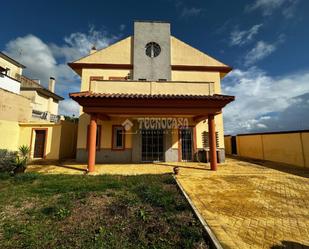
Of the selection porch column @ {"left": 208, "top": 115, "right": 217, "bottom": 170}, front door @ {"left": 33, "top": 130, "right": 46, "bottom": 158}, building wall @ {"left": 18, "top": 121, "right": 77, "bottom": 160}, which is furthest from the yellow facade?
front door @ {"left": 33, "top": 130, "right": 46, "bottom": 158}

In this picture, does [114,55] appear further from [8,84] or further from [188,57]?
[8,84]

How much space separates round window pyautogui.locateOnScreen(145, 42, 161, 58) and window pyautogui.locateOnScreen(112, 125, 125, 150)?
6697 mm

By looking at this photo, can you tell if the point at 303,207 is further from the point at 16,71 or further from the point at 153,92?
the point at 16,71

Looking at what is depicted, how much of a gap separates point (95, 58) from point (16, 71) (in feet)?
64.0

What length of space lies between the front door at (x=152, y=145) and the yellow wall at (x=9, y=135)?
9634mm

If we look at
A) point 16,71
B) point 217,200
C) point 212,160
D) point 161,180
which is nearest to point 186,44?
point 212,160

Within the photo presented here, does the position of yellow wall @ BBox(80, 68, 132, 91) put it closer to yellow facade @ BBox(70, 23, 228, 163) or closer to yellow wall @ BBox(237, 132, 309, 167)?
yellow facade @ BBox(70, 23, 228, 163)

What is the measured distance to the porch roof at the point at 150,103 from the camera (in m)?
Answer: 8.96

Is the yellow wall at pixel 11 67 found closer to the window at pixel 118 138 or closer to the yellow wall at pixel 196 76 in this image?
the window at pixel 118 138

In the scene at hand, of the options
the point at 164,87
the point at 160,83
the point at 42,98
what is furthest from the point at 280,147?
the point at 42,98

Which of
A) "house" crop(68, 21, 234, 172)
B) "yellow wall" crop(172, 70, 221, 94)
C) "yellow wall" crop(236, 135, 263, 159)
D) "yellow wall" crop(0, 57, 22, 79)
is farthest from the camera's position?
"yellow wall" crop(0, 57, 22, 79)

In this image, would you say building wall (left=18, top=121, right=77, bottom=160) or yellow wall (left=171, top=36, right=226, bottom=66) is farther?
yellow wall (left=171, top=36, right=226, bottom=66)

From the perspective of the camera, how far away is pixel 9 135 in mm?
12156

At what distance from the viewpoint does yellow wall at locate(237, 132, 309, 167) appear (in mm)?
10758
